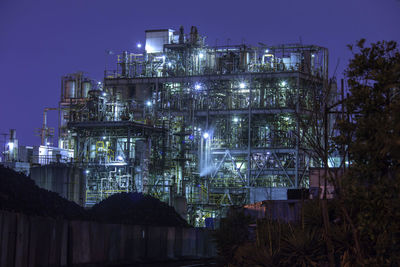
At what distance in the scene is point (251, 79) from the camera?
67.8 meters

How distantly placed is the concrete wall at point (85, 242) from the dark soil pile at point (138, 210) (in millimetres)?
3151

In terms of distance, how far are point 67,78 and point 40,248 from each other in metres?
60.9

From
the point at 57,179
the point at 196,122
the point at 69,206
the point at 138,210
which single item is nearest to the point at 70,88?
the point at 196,122

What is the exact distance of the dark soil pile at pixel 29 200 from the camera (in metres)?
24.9

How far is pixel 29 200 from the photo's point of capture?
2645 centimetres

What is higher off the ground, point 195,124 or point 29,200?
point 195,124

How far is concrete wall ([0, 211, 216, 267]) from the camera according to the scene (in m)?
20.1

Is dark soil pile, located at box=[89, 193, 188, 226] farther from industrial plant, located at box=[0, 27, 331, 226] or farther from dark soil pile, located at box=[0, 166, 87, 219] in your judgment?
industrial plant, located at box=[0, 27, 331, 226]

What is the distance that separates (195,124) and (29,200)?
42771 millimetres

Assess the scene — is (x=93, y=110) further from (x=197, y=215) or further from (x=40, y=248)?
(x=40, y=248)

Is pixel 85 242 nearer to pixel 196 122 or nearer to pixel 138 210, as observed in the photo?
pixel 138 210

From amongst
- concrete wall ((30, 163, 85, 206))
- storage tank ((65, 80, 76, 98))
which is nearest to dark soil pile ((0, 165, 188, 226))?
concrete wall ((30, 163, 85, 206))

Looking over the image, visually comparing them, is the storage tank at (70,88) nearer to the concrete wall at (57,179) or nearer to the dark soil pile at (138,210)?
the concrete wall at (57,179)

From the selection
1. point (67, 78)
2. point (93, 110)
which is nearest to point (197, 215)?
point (93, 110)
